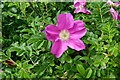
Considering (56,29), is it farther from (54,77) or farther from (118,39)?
(118,39)

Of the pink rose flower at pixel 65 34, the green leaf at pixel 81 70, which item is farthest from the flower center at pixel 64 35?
the green leaf at pixel 81 70

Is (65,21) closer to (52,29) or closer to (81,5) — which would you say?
(52,29)

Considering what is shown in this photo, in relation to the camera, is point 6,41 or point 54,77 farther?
point 6,41

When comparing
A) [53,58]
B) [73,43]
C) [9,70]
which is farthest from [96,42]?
[9,70]

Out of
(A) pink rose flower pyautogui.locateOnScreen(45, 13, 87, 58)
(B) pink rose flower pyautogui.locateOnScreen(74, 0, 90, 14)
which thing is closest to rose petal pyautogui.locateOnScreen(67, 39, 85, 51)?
(A) pink rose flower pyautogui.locateOnScreen(45, 13, 87, 58)

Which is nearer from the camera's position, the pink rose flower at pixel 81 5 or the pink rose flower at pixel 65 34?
the pink rose flower at pixel 65 34

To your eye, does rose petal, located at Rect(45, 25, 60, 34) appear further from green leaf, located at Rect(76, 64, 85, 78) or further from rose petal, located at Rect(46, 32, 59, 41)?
green leaf, located at Rect(76, 64, 85, 78)

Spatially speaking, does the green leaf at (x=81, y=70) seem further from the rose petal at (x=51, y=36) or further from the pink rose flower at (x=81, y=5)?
the pink rose flower at (x=81, y=5)
